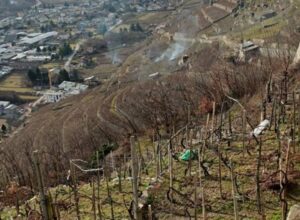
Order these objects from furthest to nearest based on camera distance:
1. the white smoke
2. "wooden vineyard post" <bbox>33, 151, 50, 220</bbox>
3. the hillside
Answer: the white smoke < the hillside < "wooden vineyard post" <bbox>33, 151, 50, 220</bbox>

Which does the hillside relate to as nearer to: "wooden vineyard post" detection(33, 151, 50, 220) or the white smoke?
"wooden vineyard post" detection(33, 151, 50, 220)

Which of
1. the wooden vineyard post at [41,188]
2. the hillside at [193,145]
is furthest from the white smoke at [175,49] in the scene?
the wooden vineyard post at [41,188]

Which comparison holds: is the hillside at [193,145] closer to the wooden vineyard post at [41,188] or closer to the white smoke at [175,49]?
the wooden vineyard post at [41,188]

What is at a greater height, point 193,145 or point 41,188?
point 41,188

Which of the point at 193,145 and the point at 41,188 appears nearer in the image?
the point at 41,188

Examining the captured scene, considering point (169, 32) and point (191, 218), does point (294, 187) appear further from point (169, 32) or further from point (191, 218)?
point (169, 32)

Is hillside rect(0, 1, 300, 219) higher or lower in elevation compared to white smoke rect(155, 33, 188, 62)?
higher

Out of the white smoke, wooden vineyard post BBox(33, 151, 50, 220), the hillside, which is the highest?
wooden vineyard post BBox(33, 151, 50, 220)

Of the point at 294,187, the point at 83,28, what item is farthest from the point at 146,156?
the point at 83,28

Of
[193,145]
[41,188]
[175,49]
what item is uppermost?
[41,188]

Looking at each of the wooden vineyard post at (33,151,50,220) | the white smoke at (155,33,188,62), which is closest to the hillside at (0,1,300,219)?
the wooden vineyard post at (33,151,50,220)

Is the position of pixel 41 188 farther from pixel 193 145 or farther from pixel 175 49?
pixel 175 49

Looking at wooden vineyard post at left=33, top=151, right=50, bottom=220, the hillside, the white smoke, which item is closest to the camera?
wooden vineyard post at left=33, top=151, right=50, bottom=220

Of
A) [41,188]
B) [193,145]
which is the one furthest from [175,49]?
[41,188]
